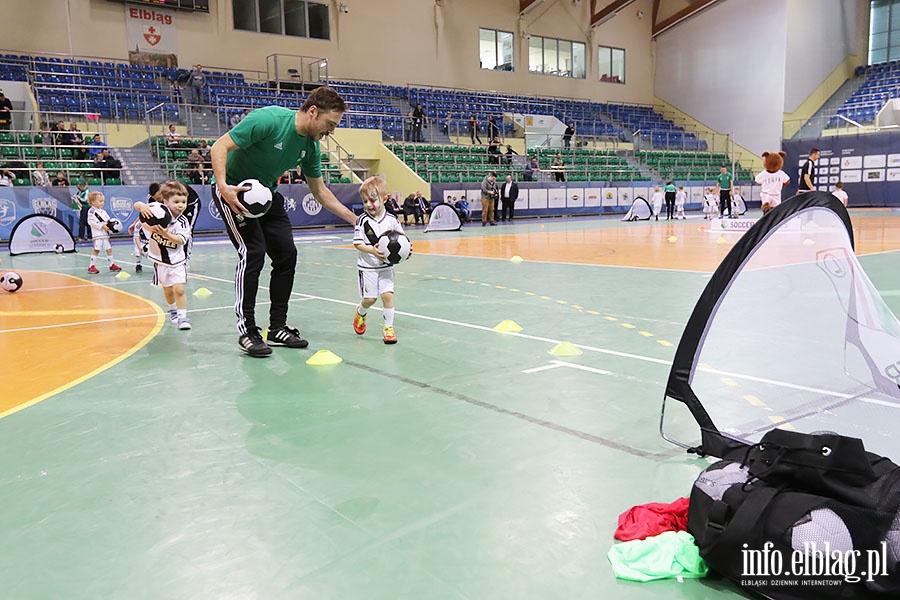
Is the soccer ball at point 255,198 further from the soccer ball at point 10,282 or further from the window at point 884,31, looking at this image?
the window at point 884,31

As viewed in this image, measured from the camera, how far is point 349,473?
3338 mm

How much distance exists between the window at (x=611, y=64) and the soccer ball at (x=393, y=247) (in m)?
40.6

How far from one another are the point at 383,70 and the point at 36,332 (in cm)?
3042

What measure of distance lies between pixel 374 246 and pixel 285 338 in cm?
113

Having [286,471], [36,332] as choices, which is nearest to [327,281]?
[36,332]

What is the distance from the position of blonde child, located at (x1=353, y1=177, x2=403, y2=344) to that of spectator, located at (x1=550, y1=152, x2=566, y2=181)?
27542mm

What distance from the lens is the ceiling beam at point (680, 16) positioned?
40.3 meters

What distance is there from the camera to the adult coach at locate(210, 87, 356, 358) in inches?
219

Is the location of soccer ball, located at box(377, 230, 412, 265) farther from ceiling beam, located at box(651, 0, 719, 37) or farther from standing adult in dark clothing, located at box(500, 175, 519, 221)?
ceiling beam, located at box(651, 0, 719, 37)

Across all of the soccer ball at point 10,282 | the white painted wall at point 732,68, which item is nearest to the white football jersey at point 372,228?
the soccer ball at point 10,282

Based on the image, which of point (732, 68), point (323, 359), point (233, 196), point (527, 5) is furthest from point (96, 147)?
→ point (732, 68)

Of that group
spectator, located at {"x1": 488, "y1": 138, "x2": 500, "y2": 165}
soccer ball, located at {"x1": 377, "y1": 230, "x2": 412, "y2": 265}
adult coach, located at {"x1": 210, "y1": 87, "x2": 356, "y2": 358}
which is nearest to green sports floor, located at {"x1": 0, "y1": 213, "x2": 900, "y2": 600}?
adult coach, located at {"x1": 210, "y1": 87, "x2": 356, "y2": 358}

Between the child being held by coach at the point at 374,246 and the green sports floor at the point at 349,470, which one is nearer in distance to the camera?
the green sports floor at the point at 349,470

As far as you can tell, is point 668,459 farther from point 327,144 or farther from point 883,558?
point 327,144
